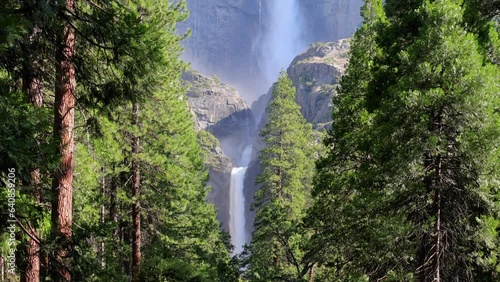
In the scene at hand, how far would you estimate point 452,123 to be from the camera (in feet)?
21.7

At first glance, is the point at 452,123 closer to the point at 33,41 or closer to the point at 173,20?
the point at 33,41

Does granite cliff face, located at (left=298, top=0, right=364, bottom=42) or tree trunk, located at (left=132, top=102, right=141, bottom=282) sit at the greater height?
granite cliff face, located at (left=298, top=0, right=364, bottom=42)

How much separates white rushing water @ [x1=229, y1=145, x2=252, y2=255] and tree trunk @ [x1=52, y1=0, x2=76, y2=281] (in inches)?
2148

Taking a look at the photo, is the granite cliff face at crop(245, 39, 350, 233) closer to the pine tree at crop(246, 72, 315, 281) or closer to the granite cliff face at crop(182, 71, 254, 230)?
the granite cliff face at crop(182, 71, 254, 230)

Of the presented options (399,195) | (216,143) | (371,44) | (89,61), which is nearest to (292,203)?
(371,44)

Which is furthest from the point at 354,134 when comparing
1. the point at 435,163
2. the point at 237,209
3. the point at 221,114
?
the point at 221,114

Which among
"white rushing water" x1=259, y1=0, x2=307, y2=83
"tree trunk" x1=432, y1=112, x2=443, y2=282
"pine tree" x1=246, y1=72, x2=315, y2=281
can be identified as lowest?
"tree trunk" x1=432, y1=112, x2=443, y2=282

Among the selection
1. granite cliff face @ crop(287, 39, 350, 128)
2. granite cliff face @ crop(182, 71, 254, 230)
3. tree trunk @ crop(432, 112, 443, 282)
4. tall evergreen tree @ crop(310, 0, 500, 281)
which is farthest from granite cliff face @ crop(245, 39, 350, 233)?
tree trunk @ crop(432, 112, 443, 282)

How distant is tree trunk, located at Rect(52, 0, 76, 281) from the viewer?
5223 millimetres

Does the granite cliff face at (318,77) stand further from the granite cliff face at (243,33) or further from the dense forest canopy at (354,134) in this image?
the dense forest canopy at (354,134)

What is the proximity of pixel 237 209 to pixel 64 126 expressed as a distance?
62565 mm

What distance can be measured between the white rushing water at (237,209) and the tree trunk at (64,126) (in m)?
54.5

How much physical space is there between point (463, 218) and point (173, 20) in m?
10.9

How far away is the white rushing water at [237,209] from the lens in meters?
60.9
